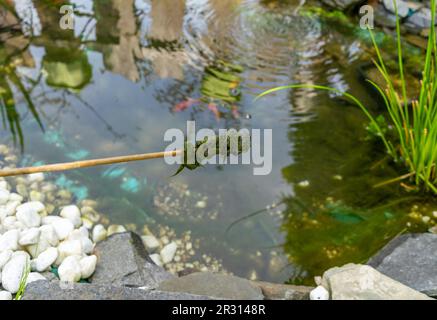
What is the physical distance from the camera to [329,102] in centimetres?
304

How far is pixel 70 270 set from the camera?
1.93 m

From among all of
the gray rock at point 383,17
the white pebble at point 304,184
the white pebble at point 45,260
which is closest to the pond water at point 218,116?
the white pebble at point 304,184

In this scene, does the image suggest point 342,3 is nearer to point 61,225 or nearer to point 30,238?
point 61,225

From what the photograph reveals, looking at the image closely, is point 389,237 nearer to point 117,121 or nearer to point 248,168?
point 248,168

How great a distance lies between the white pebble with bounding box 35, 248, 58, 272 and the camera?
1961 mm

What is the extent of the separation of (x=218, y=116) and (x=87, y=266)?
1.26 m

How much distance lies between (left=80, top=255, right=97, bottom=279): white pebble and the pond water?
337 mm

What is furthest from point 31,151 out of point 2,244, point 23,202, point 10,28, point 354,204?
point 354,204

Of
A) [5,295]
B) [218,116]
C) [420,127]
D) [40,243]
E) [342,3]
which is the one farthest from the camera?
[342,3]

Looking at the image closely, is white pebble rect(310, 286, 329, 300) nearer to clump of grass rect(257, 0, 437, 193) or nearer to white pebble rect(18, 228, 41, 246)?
clump of grass rect(257, 0, 437, 193)

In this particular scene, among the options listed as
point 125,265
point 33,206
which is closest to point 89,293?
point 125,265

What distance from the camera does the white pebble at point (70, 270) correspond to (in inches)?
75.8

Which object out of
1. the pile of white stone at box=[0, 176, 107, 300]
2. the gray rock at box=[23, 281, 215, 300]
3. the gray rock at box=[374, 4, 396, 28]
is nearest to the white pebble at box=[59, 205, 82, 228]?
the pile of white stone at box=[0, 176, 107, 300]

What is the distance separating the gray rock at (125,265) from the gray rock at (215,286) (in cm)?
20
